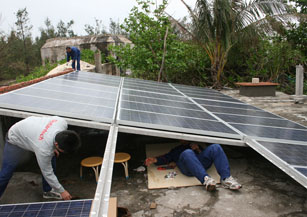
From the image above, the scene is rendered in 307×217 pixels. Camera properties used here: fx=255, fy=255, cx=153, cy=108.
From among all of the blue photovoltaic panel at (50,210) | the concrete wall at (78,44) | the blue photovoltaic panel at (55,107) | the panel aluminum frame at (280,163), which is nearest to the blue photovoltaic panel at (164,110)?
the blue photovoltaic panel at (55,107)

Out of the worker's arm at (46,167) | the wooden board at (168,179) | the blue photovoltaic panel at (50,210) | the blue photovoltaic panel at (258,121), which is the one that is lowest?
the wooden board at (168,179)

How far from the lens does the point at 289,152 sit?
3.62 meters

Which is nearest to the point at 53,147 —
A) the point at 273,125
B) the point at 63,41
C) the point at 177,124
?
the point at 177,124

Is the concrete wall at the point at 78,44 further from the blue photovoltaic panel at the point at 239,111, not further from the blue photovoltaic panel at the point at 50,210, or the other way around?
the blue photovoltaic panel at the point at 50,210

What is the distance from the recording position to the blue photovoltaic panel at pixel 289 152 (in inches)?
129

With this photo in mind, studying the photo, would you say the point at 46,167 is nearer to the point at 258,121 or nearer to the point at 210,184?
the point at 210,184

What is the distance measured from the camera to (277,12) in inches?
525

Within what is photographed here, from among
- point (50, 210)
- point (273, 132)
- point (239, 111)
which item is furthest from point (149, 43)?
point (50, 210)

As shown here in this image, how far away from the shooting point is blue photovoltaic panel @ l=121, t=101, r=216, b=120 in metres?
5.10

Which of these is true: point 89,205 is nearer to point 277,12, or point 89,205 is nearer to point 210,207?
point 210,207

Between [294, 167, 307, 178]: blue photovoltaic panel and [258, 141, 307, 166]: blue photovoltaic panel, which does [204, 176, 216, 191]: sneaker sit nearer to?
[258, 141, 307, 166]: blue photovoltaic panel

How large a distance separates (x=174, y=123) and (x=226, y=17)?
34.8 feet

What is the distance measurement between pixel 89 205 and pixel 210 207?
1821mm

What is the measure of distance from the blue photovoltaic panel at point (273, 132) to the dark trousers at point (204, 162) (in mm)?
579
